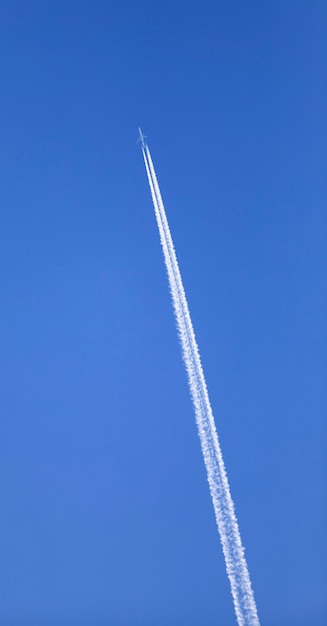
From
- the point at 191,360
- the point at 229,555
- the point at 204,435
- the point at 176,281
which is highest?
the point at 176,281

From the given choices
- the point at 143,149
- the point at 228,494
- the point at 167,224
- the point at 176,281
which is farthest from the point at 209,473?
the point at 143,149

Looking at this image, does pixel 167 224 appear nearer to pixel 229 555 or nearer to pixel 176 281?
pixel 176 281

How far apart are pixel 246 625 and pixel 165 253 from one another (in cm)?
686

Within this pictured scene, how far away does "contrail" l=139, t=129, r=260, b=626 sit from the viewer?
43.5 ft

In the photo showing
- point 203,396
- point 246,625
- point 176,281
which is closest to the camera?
point 246,625

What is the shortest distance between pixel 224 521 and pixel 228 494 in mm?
465

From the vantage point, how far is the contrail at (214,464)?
43.5ft

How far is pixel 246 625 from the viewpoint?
13086 millimetres

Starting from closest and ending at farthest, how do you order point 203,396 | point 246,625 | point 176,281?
1. point 246,625
2. point 203,396
3. point 176,281

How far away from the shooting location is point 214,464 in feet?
45.3

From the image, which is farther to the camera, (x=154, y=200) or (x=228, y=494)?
(x=154, y=200)

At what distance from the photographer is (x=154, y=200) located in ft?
51.3

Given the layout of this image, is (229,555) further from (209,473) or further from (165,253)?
(165,253)

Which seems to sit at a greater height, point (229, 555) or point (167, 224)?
point (167, 224)
